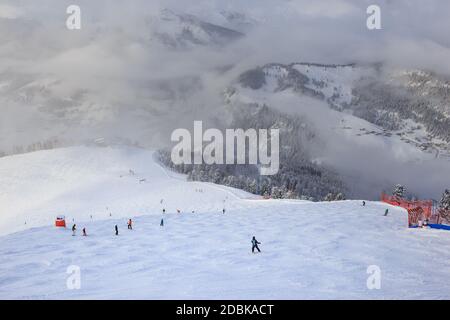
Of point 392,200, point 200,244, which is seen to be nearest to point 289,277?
point 200,244

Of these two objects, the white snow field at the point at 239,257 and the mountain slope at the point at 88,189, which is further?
the mountain slope at the point at 88,189

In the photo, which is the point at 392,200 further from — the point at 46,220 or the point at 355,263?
the point at 46,220

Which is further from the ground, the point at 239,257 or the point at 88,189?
the point at 239,257
